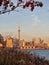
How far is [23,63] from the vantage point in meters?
12.2

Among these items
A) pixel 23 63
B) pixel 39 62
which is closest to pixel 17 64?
pixel 23 63

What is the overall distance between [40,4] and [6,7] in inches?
38.8

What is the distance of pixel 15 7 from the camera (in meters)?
7.88

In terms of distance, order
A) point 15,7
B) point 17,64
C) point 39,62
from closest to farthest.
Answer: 1. point 15,7
2. point 17,64
3. point 39,62

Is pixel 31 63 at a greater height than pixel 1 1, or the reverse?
Answer: pixel 1 1

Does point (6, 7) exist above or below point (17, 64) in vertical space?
above

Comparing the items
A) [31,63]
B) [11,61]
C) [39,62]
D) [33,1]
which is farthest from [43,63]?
Result: [33,1]

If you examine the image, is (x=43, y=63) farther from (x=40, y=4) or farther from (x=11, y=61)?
(x=40, y=4)

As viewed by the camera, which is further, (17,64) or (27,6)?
(17,64)

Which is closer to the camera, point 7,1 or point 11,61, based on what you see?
point 7,1

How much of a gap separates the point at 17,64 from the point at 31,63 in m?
0.96

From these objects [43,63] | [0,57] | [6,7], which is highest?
[6,7]

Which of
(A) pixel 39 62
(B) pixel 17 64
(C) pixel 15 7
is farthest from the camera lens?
(A) pixel 39 62

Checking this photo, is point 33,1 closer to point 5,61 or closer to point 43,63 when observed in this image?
point 5,61
